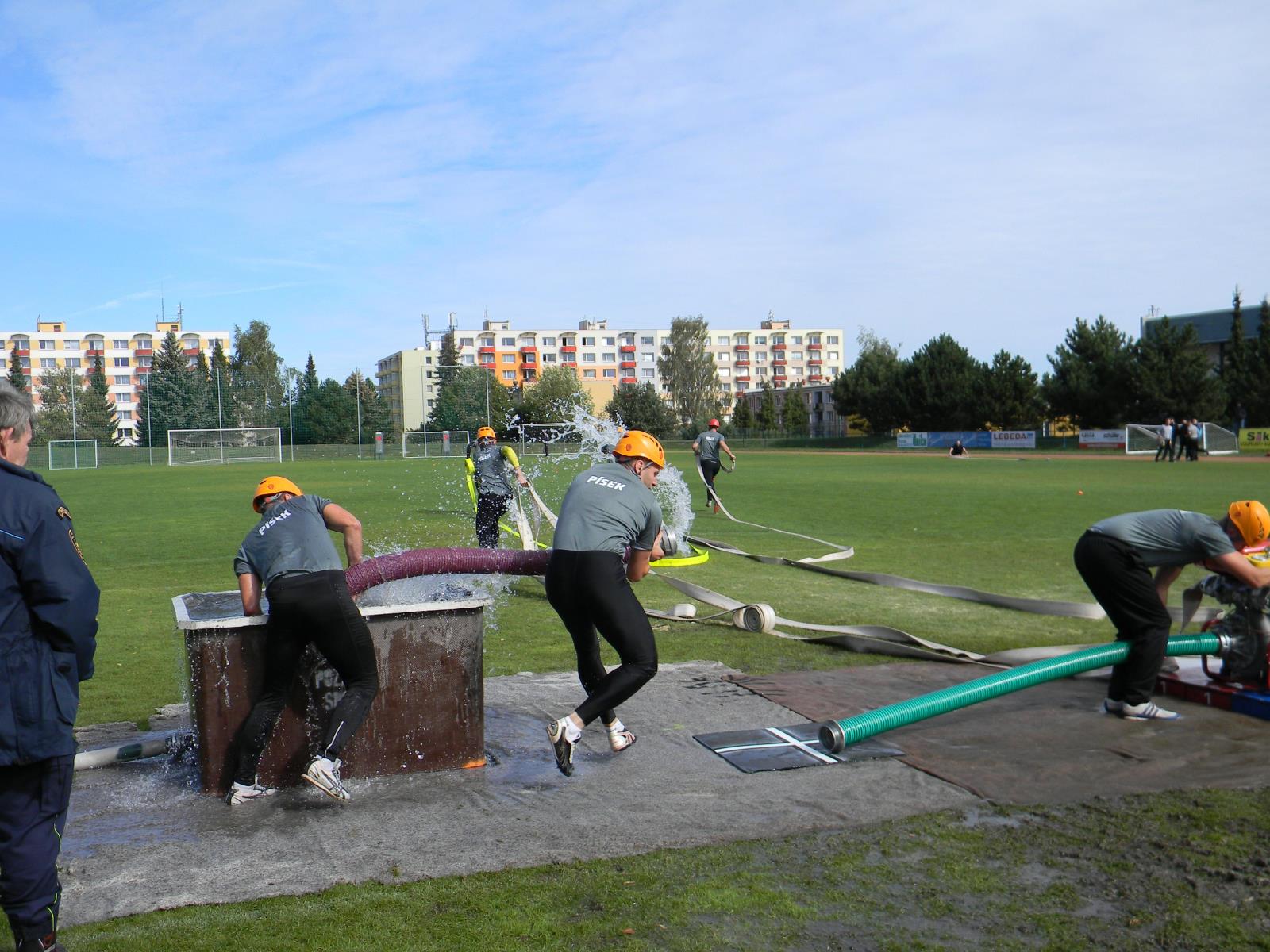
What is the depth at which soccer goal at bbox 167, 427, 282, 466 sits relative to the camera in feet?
217

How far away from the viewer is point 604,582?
5.70 metres

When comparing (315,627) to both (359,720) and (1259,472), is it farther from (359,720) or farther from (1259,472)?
(1259,472)

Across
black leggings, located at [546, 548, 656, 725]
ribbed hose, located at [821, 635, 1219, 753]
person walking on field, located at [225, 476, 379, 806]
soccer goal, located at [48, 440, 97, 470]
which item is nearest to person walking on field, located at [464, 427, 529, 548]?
black leggings, located at [546, 548, 656, 725]

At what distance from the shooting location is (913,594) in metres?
11.7

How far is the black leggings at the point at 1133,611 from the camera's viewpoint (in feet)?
20.6

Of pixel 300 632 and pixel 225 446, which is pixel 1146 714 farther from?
pixel 225 446

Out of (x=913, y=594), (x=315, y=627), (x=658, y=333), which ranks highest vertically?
(x=658, y=333)

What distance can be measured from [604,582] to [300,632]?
5.31ft

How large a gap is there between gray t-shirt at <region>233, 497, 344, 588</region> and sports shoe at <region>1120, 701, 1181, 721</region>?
485 centimetres

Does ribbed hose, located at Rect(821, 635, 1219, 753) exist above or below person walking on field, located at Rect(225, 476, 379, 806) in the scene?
below

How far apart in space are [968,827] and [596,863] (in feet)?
5.69

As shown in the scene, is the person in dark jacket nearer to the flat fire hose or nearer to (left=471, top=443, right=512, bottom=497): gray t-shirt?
the flat fire hose

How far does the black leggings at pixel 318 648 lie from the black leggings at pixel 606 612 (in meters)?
1.09

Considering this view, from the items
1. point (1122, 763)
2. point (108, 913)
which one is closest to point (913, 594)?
point (1122, 763)
